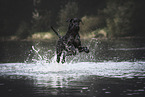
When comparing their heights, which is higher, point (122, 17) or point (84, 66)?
point (122, 17)

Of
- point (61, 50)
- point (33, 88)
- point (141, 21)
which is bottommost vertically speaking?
point (33, 88)

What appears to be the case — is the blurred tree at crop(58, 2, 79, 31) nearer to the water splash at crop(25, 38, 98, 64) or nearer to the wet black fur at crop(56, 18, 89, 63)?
the water splash at crop(25, 38, 98, 64)

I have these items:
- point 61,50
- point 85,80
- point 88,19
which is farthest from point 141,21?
point 85,80

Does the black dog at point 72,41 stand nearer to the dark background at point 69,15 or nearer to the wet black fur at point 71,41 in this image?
the wet black fur at point 71,41

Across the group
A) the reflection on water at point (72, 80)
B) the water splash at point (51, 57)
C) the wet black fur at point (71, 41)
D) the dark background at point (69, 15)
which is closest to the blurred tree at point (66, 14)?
the dark background at point (69, 15)

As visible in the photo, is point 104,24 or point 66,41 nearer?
point 66,41

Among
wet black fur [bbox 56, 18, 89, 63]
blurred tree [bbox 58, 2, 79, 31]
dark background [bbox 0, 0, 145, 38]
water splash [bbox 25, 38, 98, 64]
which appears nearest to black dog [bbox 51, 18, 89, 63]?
wet black fur [bbox 56, 18, 89, 63]

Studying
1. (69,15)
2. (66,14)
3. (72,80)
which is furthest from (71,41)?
(69,15)

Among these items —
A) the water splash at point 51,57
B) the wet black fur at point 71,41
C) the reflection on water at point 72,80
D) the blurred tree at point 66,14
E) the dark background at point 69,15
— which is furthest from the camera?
the blurred tree at point 66,14

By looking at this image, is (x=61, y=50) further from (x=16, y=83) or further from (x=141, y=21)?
(x=141, y=21)

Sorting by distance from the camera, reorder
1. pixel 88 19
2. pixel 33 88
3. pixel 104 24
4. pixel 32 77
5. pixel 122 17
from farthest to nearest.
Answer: pixel 104 24
pixel 88 19
pixel 122 17
pixel 32 77
pixel 33 88

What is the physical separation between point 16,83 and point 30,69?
12.8 ft

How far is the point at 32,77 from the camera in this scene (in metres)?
13.8

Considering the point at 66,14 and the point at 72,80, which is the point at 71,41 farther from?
the point at 66,14
